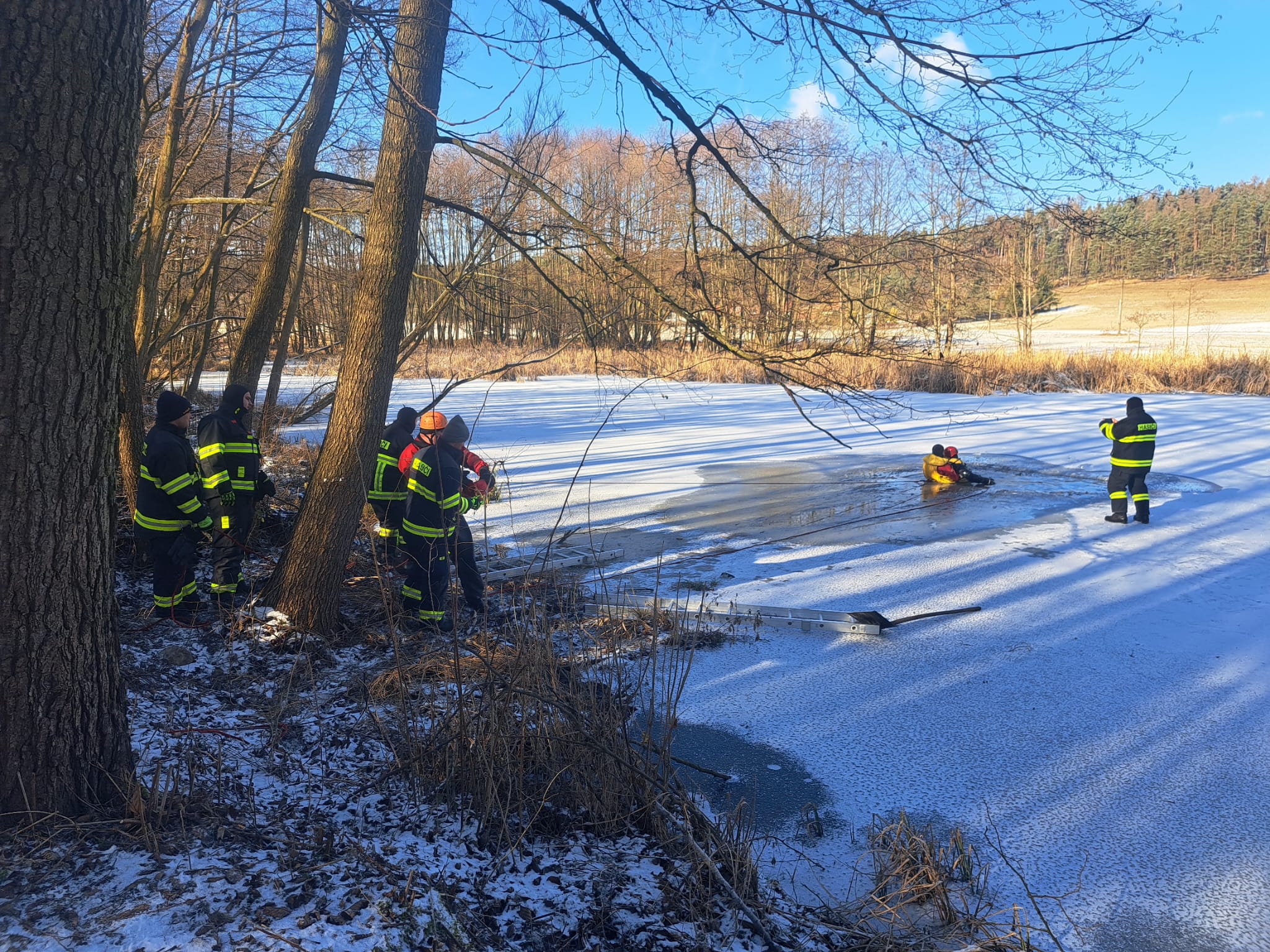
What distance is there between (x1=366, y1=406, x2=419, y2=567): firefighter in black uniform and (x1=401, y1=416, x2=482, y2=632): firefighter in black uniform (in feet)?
2.90

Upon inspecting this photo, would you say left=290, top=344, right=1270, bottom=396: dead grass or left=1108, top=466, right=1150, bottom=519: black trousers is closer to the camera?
left=1108, top=466, right=1150, bottom=519: black trousers

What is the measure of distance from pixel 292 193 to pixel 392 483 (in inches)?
99.9

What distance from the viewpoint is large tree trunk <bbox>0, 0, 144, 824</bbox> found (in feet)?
7.77

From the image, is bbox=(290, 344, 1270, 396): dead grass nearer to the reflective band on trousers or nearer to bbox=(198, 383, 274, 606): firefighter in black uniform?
bbox=(198, 383, 274, 606): firefighter in black uniform

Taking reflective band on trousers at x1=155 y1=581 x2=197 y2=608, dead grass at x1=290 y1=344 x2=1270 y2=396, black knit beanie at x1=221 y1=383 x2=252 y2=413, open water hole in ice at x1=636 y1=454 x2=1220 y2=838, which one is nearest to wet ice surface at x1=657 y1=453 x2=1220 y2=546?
open water hole in ice at x1=636 y1=454 x2=1220 y2=838

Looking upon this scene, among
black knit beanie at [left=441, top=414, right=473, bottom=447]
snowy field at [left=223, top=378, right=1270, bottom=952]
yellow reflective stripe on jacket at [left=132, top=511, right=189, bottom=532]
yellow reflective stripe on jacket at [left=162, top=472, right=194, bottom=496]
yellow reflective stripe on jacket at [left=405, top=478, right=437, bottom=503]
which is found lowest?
snowy field at [left=223, top=378, right=1270, bottom=952]

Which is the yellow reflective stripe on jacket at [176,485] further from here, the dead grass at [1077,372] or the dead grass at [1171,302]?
the dead grass at [1171,302]

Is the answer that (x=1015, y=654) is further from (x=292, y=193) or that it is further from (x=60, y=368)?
(x=292, y=193)

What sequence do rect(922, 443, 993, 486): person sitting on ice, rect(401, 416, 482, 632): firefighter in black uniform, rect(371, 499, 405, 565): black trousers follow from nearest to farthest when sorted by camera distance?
rect(401, 416, 482, 632): firefighter in black uniform
rect(371, 499, 405, 565): black trousers
rect(922, 443, 993, 486): person sitting on ice

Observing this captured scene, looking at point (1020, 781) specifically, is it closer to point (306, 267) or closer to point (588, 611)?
point (588, 611)

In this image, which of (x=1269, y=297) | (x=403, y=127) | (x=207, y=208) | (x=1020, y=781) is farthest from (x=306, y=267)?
(x=1269, y=297)

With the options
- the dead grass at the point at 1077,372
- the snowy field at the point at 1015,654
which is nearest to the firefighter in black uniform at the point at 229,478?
the snowy field at the point at 1015,654

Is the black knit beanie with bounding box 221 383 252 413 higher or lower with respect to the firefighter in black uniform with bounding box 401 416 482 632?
higher

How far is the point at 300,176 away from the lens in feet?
22.7
